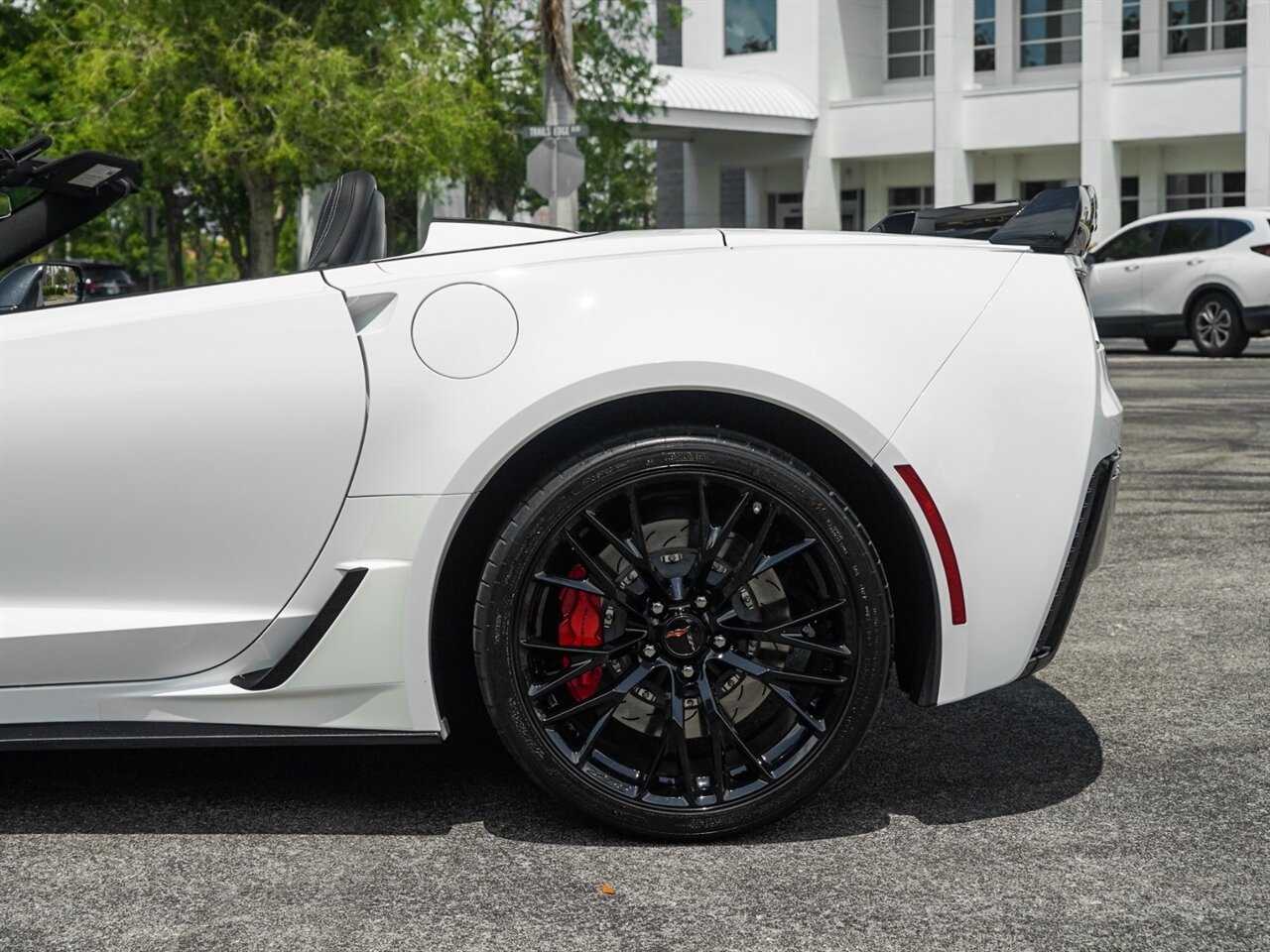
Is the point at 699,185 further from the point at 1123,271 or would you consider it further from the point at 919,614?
the point at 919,614

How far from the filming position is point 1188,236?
69.1 ft

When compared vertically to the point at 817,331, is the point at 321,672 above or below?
below

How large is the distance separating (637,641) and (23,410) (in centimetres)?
118

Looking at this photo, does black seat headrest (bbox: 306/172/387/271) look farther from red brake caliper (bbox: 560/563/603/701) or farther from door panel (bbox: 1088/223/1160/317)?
door panel (bbox: 1088/223/1160/317)

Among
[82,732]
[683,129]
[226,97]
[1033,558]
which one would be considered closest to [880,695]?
[1033,558]

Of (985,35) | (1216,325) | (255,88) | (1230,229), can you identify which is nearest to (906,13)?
(985,35)

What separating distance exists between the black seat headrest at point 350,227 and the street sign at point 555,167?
546 inches

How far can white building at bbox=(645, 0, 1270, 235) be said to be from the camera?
36.2 meters

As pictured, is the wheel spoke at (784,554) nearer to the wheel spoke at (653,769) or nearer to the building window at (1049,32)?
the wheel spoke at (653,769)

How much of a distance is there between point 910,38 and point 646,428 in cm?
4097

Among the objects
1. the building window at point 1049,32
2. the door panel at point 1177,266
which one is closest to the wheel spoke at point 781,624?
the door panel at point 1177,266

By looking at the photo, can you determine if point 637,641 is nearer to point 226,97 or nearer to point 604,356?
point 604,356

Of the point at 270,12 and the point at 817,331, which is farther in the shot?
the point at 270,12

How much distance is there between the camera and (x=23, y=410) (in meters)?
3.02
